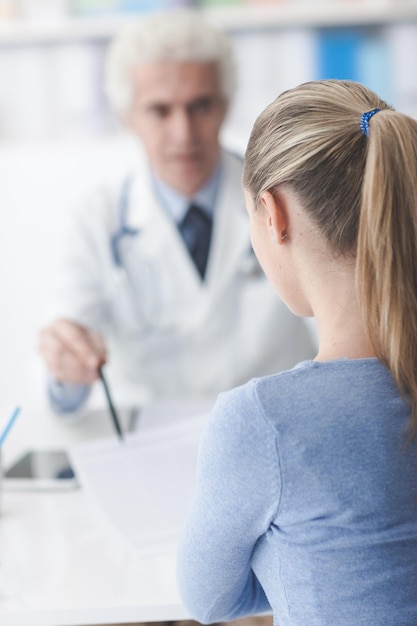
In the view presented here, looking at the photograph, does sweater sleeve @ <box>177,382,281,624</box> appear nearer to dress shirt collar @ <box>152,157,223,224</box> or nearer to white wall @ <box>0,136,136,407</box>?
dress shirt collar @ <box>152,157,223,224</box>

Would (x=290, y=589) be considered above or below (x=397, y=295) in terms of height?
below

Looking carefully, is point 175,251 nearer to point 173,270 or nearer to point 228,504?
point 173,270

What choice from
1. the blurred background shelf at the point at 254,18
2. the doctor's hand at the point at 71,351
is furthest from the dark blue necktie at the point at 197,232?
the blurred background shelf at the point at 254,18

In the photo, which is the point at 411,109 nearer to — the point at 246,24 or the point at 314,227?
the point at 246,24

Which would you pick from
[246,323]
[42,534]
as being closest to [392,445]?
[42,534]

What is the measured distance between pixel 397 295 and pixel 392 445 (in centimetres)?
13

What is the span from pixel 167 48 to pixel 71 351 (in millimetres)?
694

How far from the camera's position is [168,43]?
1.72 m

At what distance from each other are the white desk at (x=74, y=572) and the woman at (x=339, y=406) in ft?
0.71

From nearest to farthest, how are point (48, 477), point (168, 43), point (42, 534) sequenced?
point (42, 534)
point (48, 477)
point (168, 43)

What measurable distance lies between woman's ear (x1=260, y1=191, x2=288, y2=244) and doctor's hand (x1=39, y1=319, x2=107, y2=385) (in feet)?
2.13

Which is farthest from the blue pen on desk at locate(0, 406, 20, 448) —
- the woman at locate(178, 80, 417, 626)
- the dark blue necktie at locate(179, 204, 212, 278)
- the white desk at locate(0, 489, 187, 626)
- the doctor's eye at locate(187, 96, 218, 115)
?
the doctor's eye at locate(187, 96, 218, 115)

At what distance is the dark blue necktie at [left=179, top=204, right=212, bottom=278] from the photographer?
5.93ft

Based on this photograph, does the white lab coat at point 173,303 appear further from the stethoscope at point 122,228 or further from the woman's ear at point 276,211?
the woman's ear at point 276,211
